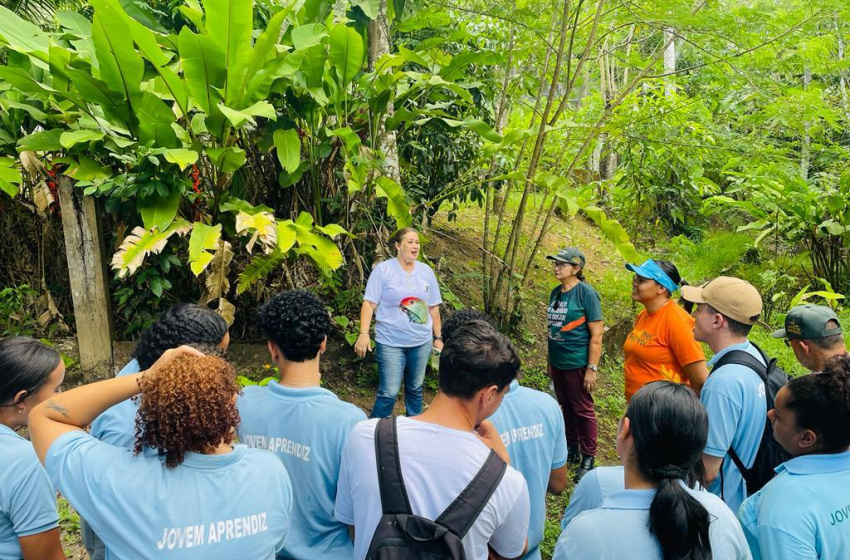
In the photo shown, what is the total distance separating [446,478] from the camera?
6.00 feet

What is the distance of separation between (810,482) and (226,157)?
429 cm

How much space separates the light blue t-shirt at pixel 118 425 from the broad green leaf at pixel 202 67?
301cm

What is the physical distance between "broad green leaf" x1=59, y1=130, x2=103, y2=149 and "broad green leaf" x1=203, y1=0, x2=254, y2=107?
3.30ft

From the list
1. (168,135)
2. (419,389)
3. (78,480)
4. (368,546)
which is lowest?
(419,389)

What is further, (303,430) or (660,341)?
(660,341)

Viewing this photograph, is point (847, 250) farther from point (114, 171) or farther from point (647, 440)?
point (114, 171)

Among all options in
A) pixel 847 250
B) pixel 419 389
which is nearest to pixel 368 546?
pixel 419 389

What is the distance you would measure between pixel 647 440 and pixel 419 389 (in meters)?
3.35

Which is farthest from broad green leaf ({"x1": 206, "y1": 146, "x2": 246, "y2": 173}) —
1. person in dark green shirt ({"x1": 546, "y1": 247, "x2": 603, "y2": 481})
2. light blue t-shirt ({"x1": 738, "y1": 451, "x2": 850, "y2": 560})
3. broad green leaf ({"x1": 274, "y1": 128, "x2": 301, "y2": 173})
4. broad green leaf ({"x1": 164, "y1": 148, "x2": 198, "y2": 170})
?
light blue t-shirt ({"x1": 738, "y1": 451, "x2": 850, "y2": 560})

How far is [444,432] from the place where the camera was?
1907 millimetres

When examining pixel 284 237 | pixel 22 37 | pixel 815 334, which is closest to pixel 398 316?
pixel 284 237

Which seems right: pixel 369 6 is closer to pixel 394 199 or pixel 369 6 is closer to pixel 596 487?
pixel 394 199

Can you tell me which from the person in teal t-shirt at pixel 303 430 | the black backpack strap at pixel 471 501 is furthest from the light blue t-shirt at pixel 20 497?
the black backpack strap at pixel 471 501

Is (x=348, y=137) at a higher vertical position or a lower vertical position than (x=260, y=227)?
higher
